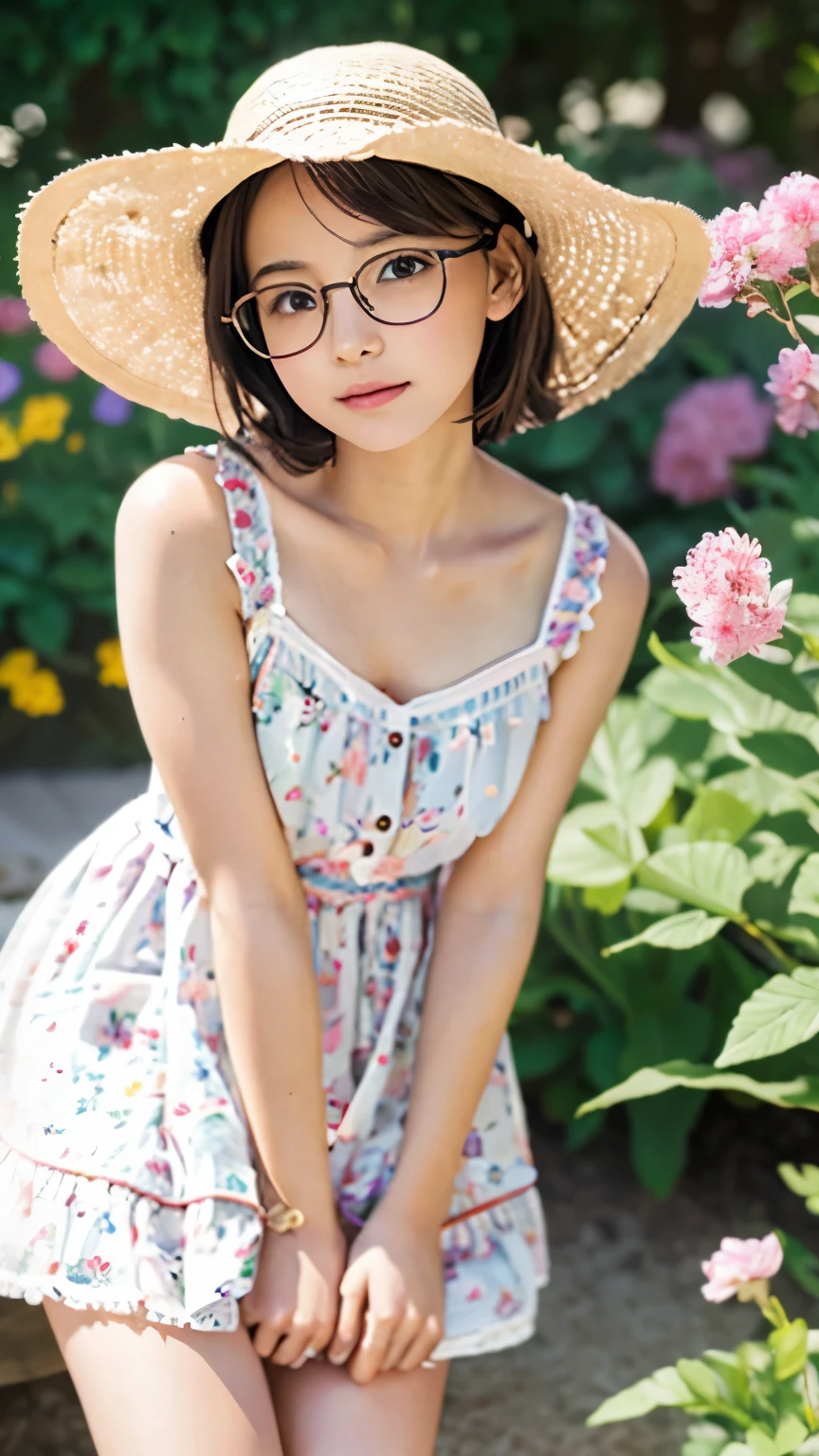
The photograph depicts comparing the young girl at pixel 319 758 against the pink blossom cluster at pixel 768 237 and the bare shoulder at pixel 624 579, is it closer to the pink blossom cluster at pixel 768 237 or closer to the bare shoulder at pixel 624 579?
the bare shoulder at pixel 624 579

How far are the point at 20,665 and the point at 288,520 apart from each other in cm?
163

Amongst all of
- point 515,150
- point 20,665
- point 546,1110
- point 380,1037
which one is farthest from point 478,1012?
point 20,665

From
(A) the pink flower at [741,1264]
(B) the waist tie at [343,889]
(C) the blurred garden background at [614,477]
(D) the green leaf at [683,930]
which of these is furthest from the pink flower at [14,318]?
(A) the pink flower at [741,1264]

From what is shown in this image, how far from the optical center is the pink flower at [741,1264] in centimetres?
141

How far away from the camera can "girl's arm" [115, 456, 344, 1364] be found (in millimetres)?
1340

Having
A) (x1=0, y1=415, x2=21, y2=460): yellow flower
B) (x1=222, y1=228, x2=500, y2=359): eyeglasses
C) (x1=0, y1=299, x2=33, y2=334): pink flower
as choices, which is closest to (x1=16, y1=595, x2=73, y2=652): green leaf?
(x1=0, y1=415, x2=21, y2=460): yellow flower

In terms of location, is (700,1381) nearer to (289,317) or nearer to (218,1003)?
(218,1003)

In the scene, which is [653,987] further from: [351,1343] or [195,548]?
[195,548]

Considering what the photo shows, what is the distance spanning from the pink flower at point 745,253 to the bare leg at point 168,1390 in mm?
976

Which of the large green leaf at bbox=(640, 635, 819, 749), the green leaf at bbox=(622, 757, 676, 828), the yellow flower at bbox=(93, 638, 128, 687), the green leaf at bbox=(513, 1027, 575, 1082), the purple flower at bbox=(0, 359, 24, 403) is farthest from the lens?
the yellow flower at bbox=(93, 638, 128, 687)

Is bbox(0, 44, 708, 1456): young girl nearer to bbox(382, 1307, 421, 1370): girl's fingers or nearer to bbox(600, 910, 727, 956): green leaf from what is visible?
bbox(382, 1307, 421, 1370): girl's fingers

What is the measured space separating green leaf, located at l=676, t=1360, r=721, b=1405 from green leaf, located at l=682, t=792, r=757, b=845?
665 millimetres

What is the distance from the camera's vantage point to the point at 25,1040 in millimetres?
1411

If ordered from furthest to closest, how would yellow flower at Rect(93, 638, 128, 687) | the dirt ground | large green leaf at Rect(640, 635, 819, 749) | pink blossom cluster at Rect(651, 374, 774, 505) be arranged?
yellow flower at Rect(93, 638, 128, 687), pink blossom cluster at Rect(651, 374, 774, 505), the dirt ground, large green leaf at Rect(640, 635, 819, 749)
